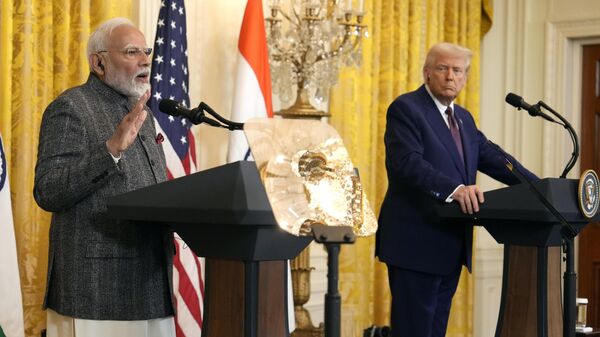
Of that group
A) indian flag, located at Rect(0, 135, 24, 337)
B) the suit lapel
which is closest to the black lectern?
indian flag, located at Rect(0, 135, 24, 337)

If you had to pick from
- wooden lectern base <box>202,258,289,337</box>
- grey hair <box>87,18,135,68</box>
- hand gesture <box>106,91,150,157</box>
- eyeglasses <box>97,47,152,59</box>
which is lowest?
wooden lectern base <box>202,258,289,337</box>

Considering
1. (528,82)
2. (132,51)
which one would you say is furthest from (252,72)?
(528,82)

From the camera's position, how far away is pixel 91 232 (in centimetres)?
270

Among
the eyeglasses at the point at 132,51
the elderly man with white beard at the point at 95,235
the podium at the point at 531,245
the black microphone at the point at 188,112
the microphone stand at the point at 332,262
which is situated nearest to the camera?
the microphone stand at the point at 332,262

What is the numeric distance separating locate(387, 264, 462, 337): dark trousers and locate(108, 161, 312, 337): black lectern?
1380 mm

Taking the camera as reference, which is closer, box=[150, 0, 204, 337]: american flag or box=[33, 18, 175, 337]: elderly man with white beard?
box=[33, 18, 175, 337]: elderly man with white beard

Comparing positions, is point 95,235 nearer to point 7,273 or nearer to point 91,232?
point 91,232

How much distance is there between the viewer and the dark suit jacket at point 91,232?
8.64 ft

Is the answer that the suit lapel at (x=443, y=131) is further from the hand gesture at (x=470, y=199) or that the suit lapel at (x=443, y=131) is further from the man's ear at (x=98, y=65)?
the man's ear at (x=98, y=65)

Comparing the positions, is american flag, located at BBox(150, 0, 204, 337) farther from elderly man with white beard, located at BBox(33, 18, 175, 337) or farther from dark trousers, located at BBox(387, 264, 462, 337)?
elderly man with white beard, located at BBox(33, 18, 175, 337)

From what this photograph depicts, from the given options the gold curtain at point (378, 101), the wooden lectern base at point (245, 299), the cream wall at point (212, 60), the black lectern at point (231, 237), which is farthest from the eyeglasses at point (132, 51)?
the gold curtain at point (378, 101)

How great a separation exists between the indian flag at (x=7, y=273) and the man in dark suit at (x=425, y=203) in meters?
1.44

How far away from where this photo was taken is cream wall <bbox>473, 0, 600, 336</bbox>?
23.8ft

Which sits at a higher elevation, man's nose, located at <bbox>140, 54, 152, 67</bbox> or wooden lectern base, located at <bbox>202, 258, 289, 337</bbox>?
man's nose, located at <bbox>140, 54, 152, 67</bbox>
